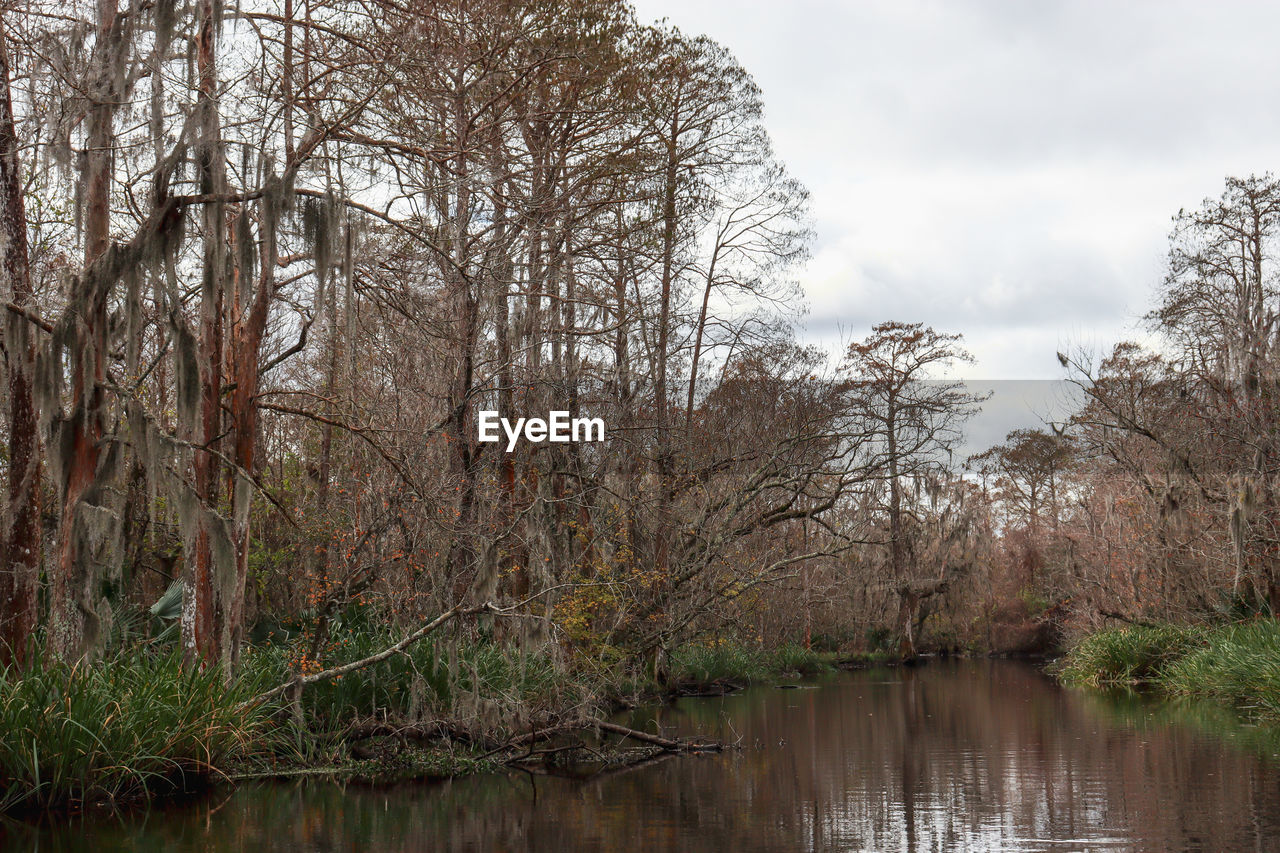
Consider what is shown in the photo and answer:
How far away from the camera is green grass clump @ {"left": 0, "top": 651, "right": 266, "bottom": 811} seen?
934cm

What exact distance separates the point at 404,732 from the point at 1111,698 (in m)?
15.9

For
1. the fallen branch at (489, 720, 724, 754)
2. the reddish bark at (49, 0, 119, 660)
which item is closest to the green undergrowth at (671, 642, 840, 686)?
the fallen branch at (489, 720, 724, 754)

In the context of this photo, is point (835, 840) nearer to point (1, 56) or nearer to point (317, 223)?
point (317, 223)

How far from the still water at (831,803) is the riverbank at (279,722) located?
51 centimetres

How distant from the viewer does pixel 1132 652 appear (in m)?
25.4

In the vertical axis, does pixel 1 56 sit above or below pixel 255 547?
above

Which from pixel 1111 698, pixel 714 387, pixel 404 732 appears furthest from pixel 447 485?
pixel 1111 698

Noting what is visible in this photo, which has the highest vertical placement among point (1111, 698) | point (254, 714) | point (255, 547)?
point (255, 547)

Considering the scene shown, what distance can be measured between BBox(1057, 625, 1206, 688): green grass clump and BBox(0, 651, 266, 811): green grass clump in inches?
787

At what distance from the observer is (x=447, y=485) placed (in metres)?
15.5

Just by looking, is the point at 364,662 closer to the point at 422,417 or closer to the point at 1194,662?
the point at 422,417

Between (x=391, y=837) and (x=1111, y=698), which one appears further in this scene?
(x=1111, y=698)

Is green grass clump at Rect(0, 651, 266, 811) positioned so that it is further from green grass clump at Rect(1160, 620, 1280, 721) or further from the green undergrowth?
the green undergrowth

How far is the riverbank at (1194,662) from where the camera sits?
1780 centimetres
